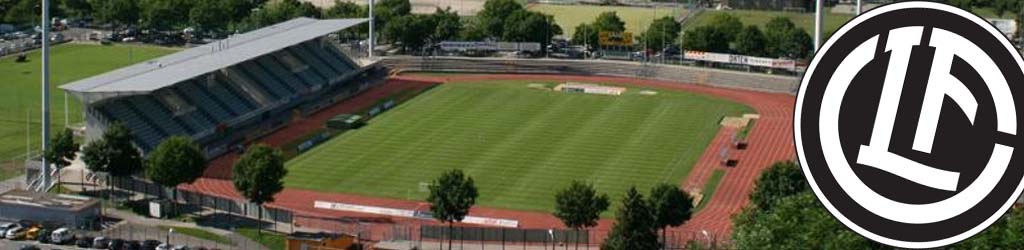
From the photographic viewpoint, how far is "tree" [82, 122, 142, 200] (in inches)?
1762

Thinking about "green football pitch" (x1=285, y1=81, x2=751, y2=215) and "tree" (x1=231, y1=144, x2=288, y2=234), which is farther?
"green football pitch" (x1=285, y1=81, x2=751, y2=215)

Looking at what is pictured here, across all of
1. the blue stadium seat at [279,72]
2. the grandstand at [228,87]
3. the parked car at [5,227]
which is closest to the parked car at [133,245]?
the parked car at [5,227]

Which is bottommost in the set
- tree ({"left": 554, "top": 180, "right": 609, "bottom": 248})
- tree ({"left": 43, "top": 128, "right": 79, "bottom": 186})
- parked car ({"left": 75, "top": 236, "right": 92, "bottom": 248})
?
parked car ({"left": 75, "top": 236, "right": 92, "bottom": 248})

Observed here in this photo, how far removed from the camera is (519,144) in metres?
54.8

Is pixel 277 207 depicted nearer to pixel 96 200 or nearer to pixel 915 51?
pixel 96 200

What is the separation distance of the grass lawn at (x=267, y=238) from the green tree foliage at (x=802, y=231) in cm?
2859

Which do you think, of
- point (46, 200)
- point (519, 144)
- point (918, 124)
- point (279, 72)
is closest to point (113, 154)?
point (46, 200)

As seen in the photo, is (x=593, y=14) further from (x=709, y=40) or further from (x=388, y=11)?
(x=709, y=40)

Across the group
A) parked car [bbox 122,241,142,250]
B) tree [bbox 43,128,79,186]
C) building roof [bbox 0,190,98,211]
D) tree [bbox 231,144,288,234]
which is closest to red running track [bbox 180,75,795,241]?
tree [bbox 231,144,288,234]

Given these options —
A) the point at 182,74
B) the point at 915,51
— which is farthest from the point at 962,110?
the point at 182,74

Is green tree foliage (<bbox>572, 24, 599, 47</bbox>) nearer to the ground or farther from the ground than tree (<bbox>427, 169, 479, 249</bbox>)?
farther from the ground

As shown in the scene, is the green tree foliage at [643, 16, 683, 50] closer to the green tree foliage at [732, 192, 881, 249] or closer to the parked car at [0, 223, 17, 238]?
the parked car at [0, 223, 17, 238]

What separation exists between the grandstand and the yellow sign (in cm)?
1399

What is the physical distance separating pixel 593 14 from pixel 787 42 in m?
23.4
